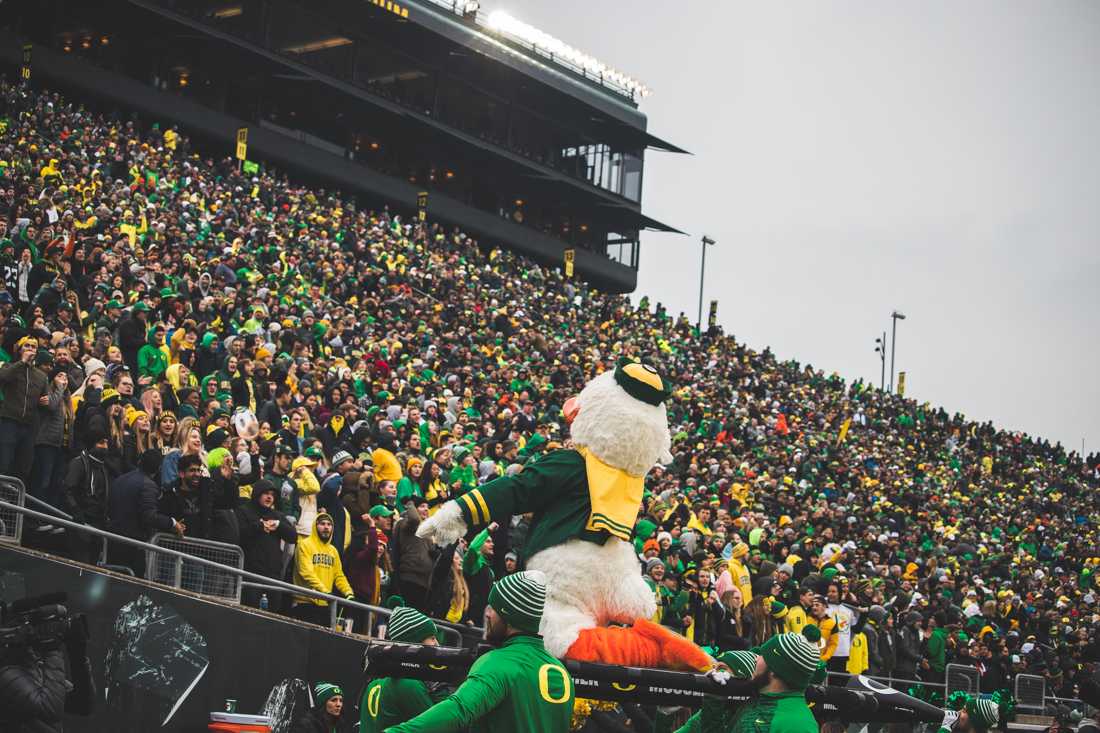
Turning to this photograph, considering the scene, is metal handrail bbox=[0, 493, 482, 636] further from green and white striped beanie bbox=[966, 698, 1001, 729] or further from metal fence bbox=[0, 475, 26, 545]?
green and white striped beanie bbox=[966, 698, 1001, 729]

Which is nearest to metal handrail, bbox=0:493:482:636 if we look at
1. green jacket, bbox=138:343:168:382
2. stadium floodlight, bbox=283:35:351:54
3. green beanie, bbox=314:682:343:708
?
green beanie, bbox=314:682:343:708

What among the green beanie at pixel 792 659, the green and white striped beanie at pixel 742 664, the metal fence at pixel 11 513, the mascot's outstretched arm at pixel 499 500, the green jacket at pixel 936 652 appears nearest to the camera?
the green beanie at pixel 792 659

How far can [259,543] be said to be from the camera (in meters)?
10.8

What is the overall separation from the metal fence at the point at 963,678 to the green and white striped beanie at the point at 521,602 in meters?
11.8

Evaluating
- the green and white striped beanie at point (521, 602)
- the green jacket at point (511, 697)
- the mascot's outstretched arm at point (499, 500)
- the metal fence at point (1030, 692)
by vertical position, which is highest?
the mascot's outstretched arm at point (499, 500)

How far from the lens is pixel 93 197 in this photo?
799 inches

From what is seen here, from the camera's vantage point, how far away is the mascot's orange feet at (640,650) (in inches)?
250

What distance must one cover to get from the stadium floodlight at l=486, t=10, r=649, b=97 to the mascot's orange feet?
38.6 metres

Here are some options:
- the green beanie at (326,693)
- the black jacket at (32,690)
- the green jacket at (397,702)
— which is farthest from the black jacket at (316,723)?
the green jacket at (397,702)

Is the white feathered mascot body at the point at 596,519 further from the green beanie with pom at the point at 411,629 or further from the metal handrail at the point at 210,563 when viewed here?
the metal handrail at the point at 210,563

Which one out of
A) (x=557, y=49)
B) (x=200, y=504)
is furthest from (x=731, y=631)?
(x=557, y=49)

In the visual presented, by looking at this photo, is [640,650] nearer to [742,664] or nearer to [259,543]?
[742,664]

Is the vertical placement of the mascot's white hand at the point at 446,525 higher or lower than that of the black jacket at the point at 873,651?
higher

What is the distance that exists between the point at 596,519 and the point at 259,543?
474 cm
